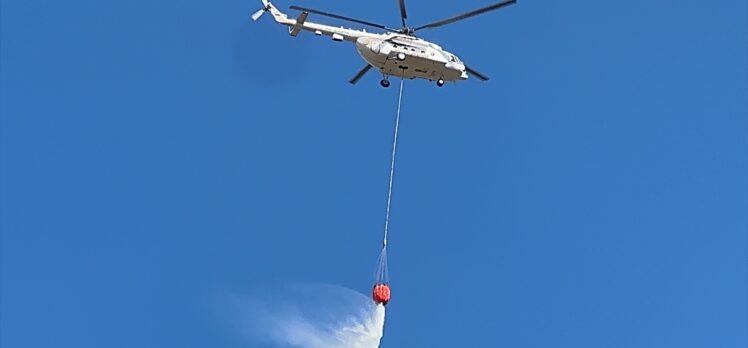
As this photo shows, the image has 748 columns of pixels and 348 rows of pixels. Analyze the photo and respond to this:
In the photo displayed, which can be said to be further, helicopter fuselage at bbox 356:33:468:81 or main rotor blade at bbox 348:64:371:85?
main rotor blade at bbox 348:64:371:85

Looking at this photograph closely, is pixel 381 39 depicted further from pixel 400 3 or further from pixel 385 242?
pixel 385 242

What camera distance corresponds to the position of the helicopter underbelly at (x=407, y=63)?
133 ft

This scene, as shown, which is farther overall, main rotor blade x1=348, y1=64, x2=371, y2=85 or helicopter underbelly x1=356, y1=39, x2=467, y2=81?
main rotor blade x1=348, y1=64, x2=371, y2=85

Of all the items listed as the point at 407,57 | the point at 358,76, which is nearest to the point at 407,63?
the point at 407,57

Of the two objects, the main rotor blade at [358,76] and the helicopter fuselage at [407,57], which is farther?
the main rotor blade at [358,76]

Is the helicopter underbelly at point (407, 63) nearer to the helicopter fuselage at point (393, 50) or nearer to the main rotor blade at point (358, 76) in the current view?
the helicopter fuselage at point (393, 50)

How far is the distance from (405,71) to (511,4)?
522 centimetres

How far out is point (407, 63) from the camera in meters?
41.0

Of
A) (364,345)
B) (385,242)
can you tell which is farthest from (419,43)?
(364,345)

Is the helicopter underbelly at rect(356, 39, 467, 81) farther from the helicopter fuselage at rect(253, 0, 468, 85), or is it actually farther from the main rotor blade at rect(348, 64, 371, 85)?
the main rotor blade at rect(348, 64, 371, 85)

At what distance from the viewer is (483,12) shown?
3916cm

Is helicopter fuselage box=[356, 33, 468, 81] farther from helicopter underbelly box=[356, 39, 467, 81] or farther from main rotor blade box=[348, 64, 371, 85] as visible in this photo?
main rotor blade box=[348, 64, 371, 85]

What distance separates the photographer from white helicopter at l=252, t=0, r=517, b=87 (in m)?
40.6

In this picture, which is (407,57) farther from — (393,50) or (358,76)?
(358,76)
